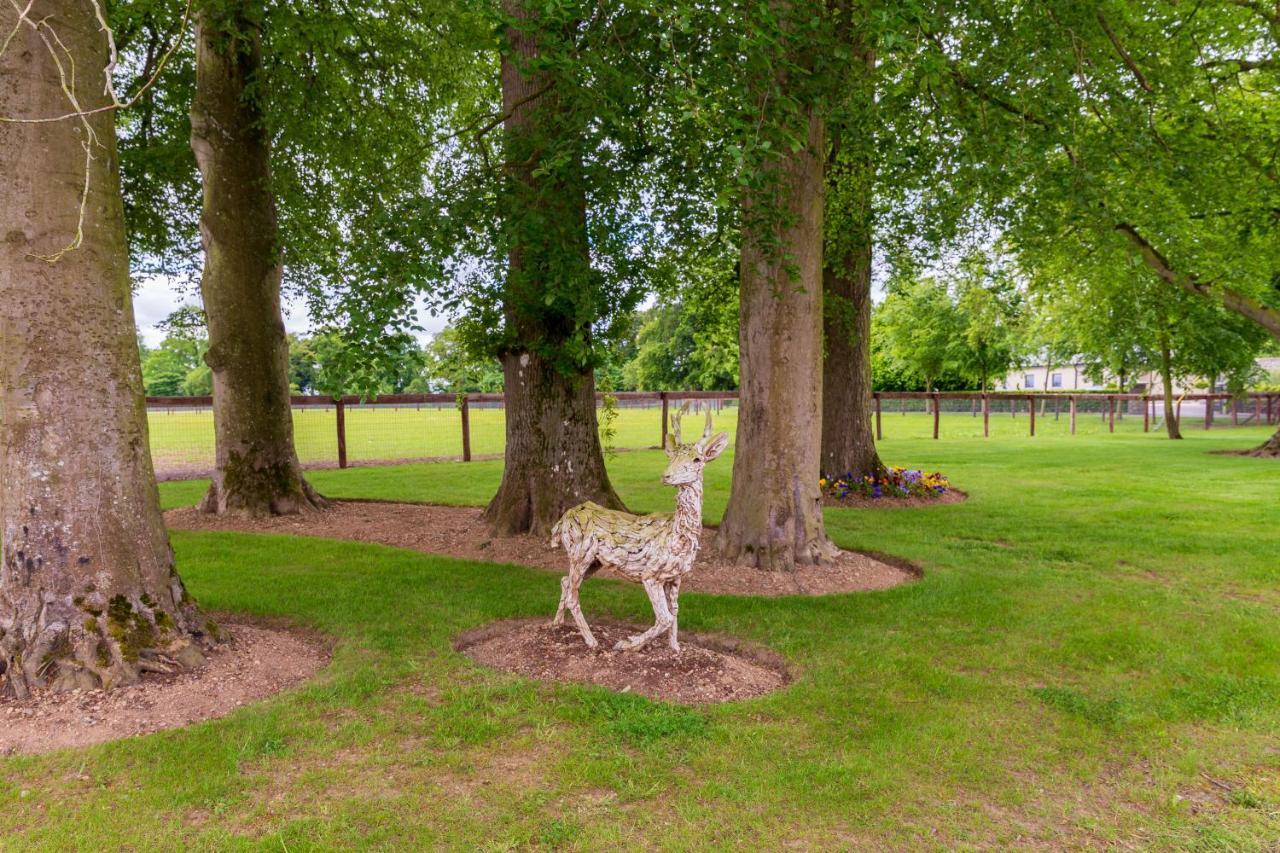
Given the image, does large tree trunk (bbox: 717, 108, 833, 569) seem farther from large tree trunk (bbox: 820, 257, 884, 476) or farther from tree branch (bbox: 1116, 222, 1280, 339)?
tree branch (bbox: 1116, 222, 1280, 339)

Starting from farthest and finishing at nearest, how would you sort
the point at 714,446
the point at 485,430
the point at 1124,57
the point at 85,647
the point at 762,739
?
1. the point at 485,430
2. the point at 1124,57
3. the point at 714,446
4. the point at 85,647
5. the point at 762,739

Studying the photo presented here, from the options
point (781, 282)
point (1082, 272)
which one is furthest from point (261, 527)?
point (1082, 272)

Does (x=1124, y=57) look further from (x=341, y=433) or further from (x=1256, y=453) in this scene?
(x=1256, y=453)

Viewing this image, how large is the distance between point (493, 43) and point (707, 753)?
6011 mm

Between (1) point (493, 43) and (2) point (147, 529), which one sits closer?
(2) point (147, 529)

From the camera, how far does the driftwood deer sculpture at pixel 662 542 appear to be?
460 centimetres

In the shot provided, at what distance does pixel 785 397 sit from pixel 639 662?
331cm

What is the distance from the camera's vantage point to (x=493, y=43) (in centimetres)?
658

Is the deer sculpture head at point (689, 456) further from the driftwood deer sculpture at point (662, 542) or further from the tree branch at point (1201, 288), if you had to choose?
the tree branch at point (1201, 288)

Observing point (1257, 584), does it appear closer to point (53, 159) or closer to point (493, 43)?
point (493, 43)

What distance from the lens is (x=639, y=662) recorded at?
462cm

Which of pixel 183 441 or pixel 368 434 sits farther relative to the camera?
pixel 368 434

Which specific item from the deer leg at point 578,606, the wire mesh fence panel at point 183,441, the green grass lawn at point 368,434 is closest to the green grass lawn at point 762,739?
the deer leg at point 578,606

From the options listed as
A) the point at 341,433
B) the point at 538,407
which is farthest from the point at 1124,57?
the point at 341,433
